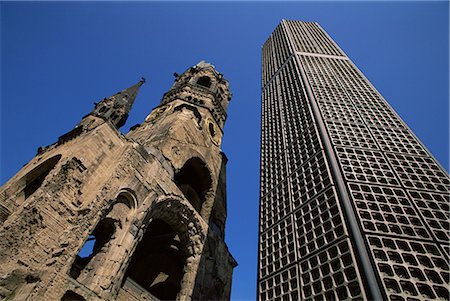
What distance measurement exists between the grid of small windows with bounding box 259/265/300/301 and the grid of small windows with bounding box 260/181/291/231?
1181 mm

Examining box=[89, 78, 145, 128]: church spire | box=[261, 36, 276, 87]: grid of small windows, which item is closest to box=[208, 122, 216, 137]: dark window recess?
box=[89, 78, 145, 128]: church spire

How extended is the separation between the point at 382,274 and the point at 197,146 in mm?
13694

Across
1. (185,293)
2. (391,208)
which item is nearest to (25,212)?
(185,293)

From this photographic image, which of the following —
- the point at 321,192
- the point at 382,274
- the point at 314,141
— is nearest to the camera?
the point at 382,274

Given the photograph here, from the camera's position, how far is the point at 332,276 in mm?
3510

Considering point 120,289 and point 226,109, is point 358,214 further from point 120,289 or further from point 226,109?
point 226,109

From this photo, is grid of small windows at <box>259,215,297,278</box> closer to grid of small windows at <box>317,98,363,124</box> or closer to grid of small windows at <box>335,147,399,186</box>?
grid of small windows at <box>335,147,399,186</box>

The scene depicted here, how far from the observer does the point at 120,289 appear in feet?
29.7

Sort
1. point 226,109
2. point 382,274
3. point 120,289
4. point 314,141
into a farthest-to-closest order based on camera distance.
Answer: point 226,109, point 120,289, point 314,141, point 382,274

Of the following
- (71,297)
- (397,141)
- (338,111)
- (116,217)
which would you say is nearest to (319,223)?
(397,141)

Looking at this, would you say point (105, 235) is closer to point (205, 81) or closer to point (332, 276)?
point (332, 276)

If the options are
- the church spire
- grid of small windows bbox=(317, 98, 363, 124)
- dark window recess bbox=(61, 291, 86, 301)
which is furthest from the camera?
the church spire

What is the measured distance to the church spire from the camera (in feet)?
54.1

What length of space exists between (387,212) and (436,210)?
697 mm
